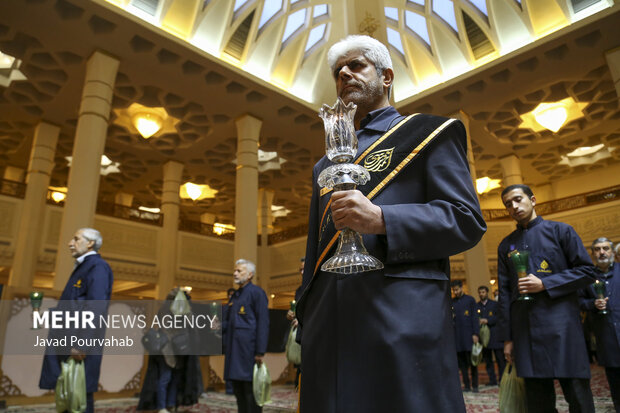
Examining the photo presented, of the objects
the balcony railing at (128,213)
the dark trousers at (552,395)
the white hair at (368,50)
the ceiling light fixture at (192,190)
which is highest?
the ceiling light fixture at (192,190)

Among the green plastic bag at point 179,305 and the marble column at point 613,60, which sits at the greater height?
the marble column at point 613,60

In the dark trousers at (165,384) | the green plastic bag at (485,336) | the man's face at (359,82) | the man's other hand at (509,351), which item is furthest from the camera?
the green plastic bag at (485,336)

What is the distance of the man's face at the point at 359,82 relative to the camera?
1.40m

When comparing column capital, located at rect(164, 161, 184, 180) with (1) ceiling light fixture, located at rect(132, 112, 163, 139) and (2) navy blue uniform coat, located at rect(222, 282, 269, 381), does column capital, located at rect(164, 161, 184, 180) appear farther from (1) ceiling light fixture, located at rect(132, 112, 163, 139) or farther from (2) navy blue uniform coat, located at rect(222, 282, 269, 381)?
(2) navy blue uniform coat, located at rect(222, 282, 269, 381)

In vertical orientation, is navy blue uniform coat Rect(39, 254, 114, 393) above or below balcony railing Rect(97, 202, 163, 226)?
below

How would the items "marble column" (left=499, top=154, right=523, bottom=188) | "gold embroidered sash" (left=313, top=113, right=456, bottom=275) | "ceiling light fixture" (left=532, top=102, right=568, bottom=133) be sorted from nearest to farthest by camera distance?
"gold embroidered sash" (left=313, top=113, right=456, bottom=275) → "ceiling light fixture" (left=532, top=102, right=568, bottom=133) → "marble column" (left=499, top=154, right=523, bottom=188)

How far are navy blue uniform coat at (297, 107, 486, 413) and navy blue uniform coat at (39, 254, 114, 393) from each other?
3.28 meters

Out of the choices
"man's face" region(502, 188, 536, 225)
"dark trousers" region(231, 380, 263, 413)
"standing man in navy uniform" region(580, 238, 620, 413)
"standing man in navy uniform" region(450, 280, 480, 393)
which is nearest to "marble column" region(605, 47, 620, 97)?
"standing man in navy uniform" region(450, 280, 480, 393)

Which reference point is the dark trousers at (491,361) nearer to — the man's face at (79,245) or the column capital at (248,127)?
the man's face at (79,245)

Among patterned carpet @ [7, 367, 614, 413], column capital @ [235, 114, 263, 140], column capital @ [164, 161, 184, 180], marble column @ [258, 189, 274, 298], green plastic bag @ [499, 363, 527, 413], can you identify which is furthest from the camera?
marble column @ [258, 189, 274, 298]

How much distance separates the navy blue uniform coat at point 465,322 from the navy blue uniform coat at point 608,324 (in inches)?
145

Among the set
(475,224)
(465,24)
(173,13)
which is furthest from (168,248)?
(475,224)

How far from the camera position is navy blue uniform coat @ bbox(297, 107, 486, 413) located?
3.21 ft

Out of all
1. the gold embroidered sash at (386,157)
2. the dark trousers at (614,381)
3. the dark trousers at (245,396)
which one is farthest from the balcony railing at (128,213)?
the gold embroidered sash at (386,157)
